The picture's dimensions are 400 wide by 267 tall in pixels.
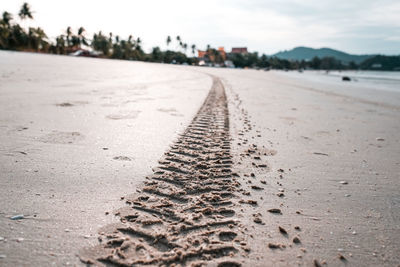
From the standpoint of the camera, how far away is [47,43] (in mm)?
55438

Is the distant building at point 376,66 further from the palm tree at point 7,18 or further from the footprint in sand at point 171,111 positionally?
the footprint in sand at point 171,111

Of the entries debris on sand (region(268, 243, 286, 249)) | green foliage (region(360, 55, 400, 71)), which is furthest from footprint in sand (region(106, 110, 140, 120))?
green foliage (region(360, 55, 400, 71))

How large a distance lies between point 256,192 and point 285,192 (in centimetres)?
25

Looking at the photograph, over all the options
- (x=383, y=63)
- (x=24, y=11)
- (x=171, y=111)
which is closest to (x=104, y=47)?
(x=24, y=11)

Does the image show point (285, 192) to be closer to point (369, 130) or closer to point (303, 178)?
point (303, 178)

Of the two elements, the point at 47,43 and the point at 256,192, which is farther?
the point at 47,43

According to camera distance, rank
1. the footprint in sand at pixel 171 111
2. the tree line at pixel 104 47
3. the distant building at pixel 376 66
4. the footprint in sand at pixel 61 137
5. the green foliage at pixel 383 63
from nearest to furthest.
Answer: the footprint in sand at pixel 61 137
the footprint in sand at pixel 171 111
the tree line at pixel 104 47
the green foliage at pixel 383 63
the distant building at pixel 376 66

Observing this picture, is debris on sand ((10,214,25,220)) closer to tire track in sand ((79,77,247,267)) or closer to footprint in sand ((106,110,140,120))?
tire track in sand ((79,77,247,267))

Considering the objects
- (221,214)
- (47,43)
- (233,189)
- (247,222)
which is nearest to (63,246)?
(221,214)

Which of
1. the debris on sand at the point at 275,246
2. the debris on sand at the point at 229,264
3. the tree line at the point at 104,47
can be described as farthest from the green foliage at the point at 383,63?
the debris on sand at the point at 229,264

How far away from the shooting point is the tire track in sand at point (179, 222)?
4.19 feet

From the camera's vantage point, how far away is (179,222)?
1575mm

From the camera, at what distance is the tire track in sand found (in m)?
1.28

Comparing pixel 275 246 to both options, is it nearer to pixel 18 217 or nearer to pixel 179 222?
pixel 179 222
